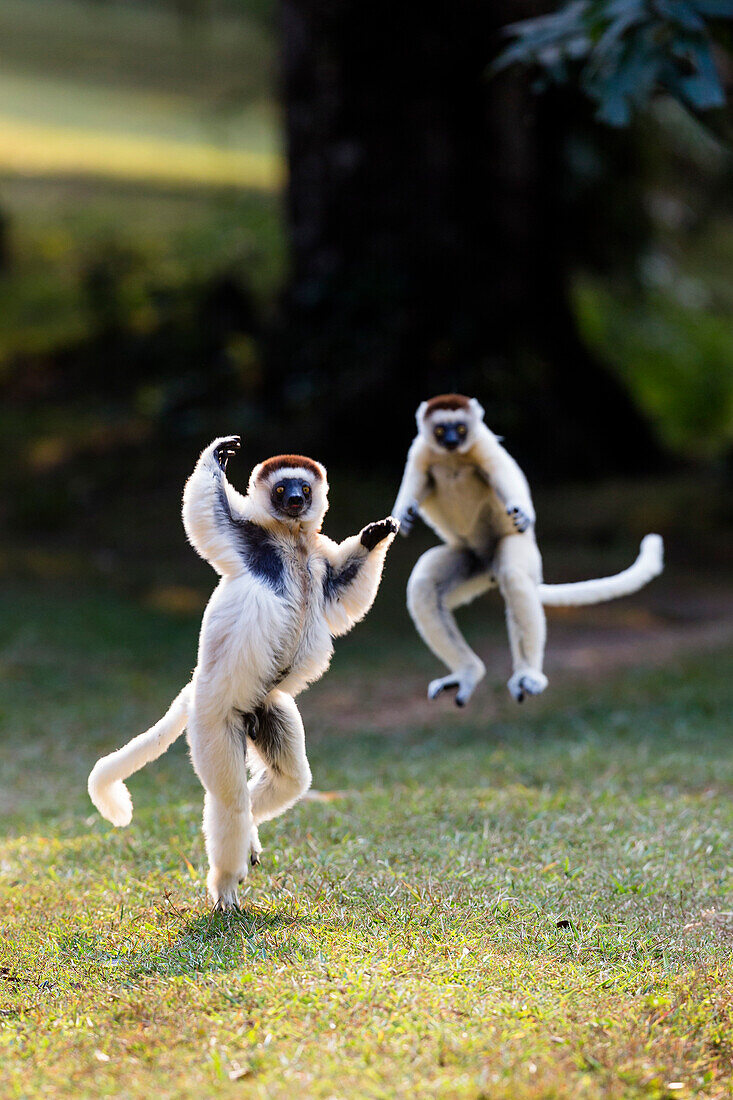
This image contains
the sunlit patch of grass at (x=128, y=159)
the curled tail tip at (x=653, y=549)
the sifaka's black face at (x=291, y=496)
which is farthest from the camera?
the sunlit patch of grass at (x=128, y=159)

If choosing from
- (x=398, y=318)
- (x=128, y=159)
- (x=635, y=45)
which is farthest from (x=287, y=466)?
(x=128, y=159)

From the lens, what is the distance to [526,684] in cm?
423

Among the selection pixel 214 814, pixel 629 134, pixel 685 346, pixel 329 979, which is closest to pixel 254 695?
pixel 214 814

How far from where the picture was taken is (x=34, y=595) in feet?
38.2

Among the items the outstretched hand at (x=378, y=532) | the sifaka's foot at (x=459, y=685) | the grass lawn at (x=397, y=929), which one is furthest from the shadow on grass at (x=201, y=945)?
the outstretched hand at (x=378, y=532)

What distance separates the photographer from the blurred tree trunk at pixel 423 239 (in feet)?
42.6

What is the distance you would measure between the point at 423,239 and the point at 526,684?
9.85m

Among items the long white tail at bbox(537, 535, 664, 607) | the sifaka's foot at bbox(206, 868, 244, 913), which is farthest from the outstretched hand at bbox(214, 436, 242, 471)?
the sifaka's foot at bbox(206, 868, 244, 913)

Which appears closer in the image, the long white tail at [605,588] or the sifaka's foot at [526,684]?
the sifaka's foot at [526,684]

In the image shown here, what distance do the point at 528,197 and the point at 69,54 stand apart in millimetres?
15964

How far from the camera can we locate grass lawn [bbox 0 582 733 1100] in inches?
134

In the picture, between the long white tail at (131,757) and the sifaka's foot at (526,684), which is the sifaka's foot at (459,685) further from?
the long white tail at (131,757)

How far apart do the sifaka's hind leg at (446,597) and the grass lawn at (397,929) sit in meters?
0.91

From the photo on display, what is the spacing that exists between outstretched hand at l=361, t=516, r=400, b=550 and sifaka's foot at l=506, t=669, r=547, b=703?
642mm
